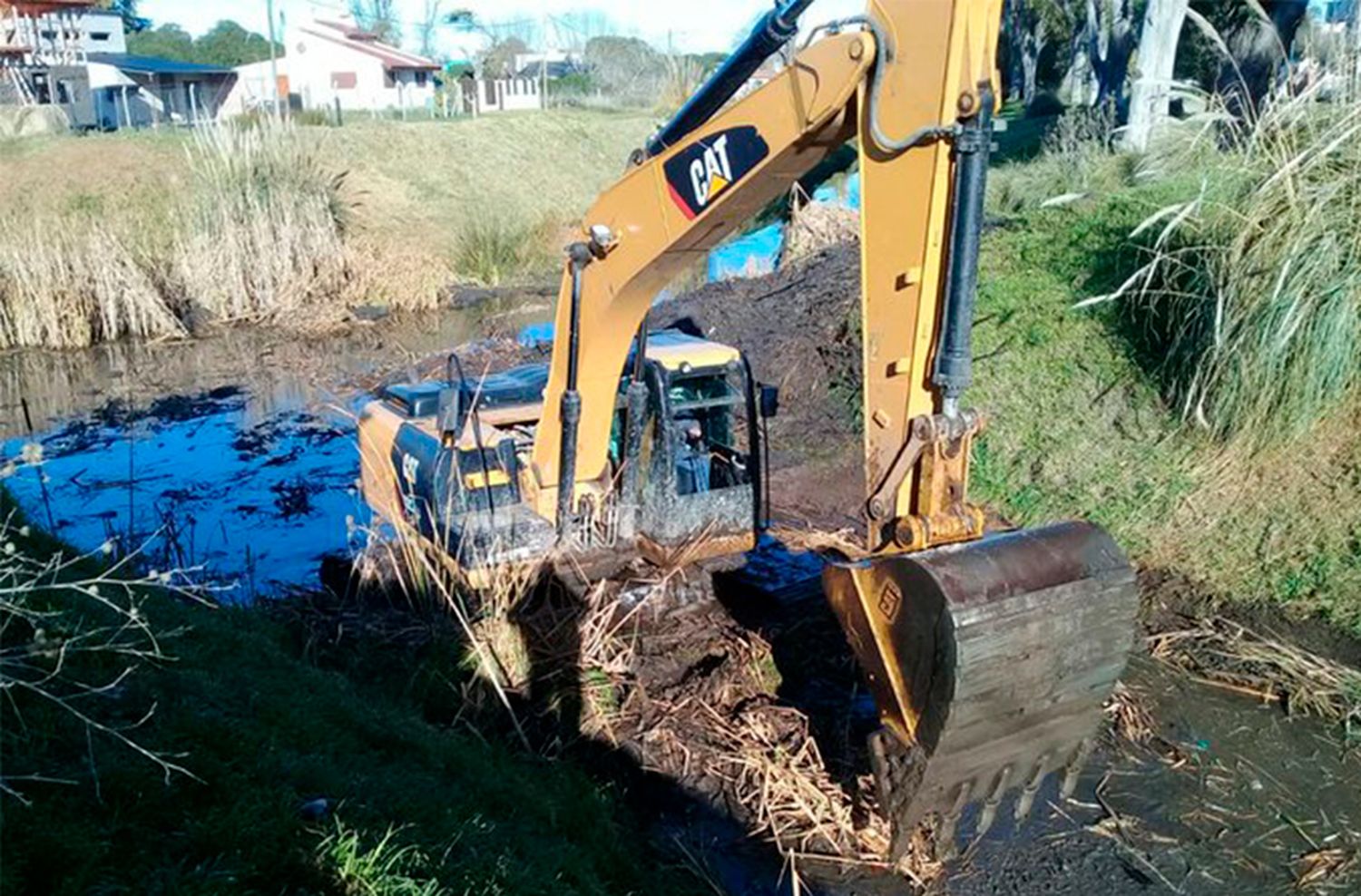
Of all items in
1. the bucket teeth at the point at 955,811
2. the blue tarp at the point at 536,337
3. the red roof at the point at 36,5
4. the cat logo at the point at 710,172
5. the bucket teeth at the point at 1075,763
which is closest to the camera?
the bucket teeth at the point at 955,811

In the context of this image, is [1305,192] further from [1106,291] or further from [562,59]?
[562,59]

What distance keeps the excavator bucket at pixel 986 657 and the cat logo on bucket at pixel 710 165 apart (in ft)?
5.44

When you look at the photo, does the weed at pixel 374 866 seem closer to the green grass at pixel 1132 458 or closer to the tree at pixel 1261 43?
the green grass at pixel 1132 458

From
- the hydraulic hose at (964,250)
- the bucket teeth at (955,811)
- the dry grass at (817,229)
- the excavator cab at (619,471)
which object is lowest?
the bucket teeth at (955,811)

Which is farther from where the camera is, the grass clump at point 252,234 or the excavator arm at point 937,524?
the grass clump at point 252,234

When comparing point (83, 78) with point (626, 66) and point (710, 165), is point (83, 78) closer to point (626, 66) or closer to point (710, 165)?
point (626, 66)

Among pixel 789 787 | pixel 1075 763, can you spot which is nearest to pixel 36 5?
pixel 789 787

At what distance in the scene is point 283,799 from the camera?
332cm

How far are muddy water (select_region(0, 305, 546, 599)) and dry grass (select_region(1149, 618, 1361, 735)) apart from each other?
4980 millimetres

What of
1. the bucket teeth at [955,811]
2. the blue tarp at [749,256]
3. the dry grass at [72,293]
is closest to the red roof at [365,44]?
the dry grass at [72,293]

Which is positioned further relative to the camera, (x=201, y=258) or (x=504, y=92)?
→ (x=504, y=92)

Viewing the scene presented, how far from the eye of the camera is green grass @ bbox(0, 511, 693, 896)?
2.87 m

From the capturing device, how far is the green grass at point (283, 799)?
2871 millimetres

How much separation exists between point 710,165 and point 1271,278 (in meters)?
4.88
